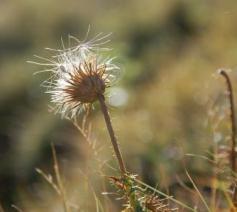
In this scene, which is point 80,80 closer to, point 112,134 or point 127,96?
point 112,134

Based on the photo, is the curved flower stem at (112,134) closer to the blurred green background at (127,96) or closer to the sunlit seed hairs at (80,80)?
the sunlit seed hairs at (80,80)

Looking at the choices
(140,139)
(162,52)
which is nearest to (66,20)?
(162,52)

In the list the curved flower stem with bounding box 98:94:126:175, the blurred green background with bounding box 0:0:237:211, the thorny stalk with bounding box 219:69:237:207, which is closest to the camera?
the curved flower stem with bounding box 98:94:126:175

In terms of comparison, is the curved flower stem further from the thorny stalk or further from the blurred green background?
the thorny stalk

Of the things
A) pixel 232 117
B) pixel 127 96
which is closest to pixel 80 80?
pixel 232 117

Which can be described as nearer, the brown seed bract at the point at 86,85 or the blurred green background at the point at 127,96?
the brown seed bract at the point at 86,85

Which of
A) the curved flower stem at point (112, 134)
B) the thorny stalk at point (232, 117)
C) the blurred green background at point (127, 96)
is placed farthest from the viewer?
the blurred green background at point (127, 96)

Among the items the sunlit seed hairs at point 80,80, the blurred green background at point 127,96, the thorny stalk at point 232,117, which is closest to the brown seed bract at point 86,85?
the sunlit seed hairs at point 80,80

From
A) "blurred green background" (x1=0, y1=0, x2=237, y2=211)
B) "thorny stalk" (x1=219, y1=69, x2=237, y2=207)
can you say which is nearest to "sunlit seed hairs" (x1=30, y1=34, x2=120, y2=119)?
"blurred green background" (x1=0, y1=0, x2=237, y2=211)
